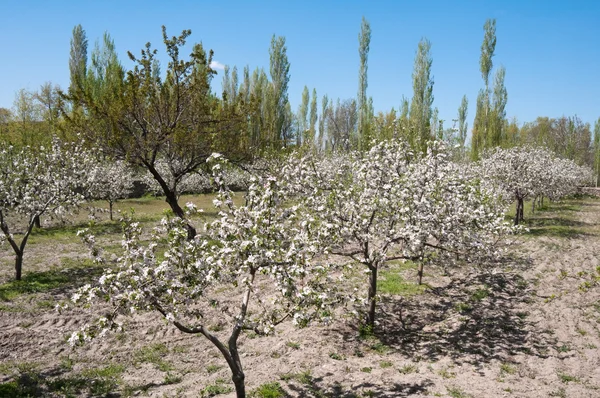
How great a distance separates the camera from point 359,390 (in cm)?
965

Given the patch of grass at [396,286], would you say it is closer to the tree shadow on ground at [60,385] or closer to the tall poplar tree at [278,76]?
the tree shadow on ground at [60,385]

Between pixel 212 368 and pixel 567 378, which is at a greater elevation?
pixel 567 378

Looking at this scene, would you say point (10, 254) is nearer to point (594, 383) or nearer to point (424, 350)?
point (424, 350)

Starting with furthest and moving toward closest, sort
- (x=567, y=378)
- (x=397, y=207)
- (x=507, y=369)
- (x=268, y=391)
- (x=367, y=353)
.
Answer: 1. (x=397, y=207)
2. (x=367, y=353)
3. (x=507, y=369)
4. (x=567, y=378)
5. (x=268, y=391)

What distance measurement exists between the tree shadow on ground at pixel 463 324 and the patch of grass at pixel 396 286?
1.37ft

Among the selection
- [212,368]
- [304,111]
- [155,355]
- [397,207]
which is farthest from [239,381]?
[304,111]

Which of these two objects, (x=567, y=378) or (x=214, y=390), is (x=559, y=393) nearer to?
(x=567, y=378)

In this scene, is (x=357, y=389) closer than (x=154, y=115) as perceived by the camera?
Yes

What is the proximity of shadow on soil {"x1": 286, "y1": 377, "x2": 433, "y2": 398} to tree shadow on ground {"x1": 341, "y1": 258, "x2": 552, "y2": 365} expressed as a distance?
189 centimetres

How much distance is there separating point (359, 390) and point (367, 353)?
2.23 m

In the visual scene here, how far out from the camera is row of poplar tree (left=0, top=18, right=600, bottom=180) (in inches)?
696

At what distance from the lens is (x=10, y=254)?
68.8 ft

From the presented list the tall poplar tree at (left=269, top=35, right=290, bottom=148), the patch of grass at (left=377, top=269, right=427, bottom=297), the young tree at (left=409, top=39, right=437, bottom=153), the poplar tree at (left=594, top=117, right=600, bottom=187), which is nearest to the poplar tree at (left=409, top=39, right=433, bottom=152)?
the young tree at (left=409, top=39, right=437, bottom=153)

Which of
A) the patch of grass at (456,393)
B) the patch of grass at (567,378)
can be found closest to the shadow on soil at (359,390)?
the patch of grass at (456,393)
